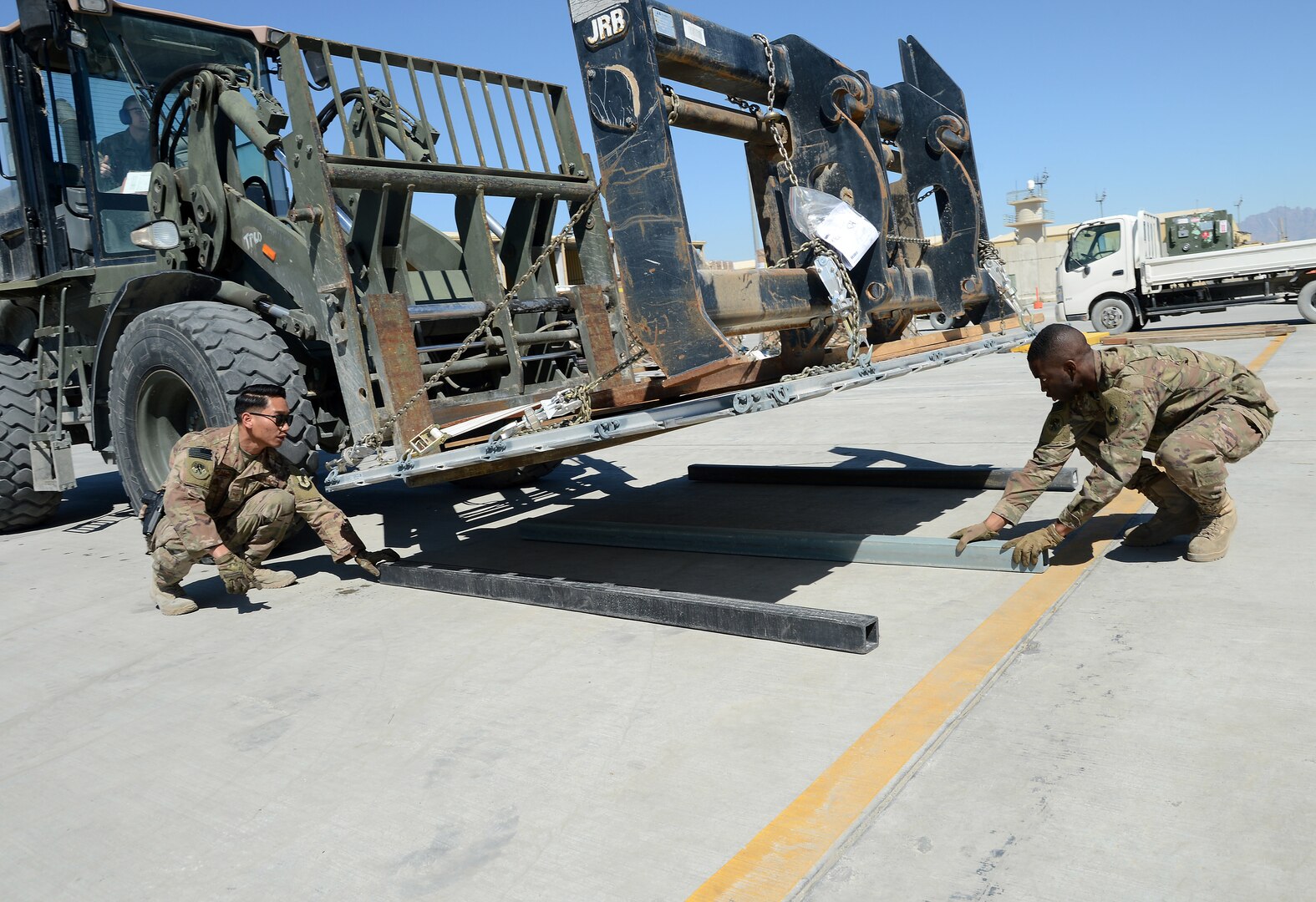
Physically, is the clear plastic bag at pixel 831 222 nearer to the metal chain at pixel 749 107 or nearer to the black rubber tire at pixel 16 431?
the metal chain at pixel 749 107

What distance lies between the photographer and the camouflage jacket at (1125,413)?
3758mm

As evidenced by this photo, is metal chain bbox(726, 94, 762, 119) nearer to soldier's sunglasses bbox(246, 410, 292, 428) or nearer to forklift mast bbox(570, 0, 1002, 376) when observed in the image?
forklift mast bbox(570, 0, 1002, 376)

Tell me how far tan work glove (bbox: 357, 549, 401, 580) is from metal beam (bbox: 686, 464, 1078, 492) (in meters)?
2.52

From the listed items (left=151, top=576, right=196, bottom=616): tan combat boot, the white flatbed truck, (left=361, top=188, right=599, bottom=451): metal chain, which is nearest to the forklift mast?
(left=361, top=188, right=599, bottom=451): metal chain

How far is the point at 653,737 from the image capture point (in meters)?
2.81

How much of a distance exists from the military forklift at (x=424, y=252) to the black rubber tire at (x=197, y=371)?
0.02 meters

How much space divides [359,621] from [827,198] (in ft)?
10.0

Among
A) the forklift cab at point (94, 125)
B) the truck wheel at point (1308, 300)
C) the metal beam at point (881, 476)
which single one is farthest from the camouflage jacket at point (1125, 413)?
the truck wheel at point (1308, 300)

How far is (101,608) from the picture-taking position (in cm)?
489

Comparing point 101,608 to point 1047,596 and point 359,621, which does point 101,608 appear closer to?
point 359,621

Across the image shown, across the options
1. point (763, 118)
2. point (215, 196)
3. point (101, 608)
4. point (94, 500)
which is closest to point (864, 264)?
point (763, 118)

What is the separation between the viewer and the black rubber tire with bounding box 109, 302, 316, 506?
490cm

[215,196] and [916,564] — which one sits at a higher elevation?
[215,196]

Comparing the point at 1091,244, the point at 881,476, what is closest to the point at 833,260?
the point at 881,476
